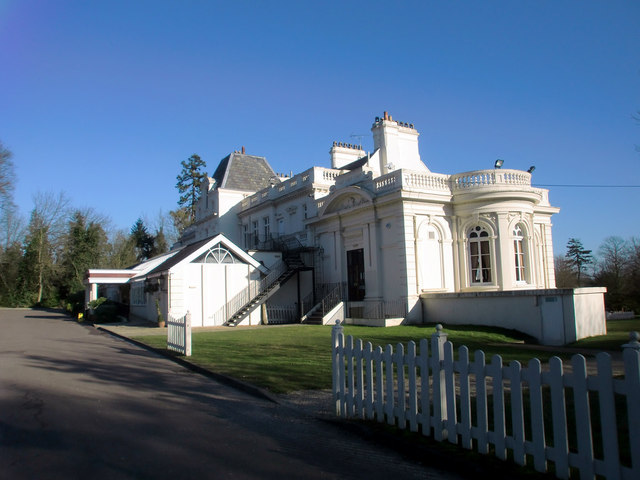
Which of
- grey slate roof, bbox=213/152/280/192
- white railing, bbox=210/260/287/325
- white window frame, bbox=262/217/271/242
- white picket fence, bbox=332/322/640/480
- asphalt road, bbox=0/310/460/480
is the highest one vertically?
grey slate roof, bbox=213/152/280/192

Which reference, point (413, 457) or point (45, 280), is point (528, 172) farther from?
point (45, 280)

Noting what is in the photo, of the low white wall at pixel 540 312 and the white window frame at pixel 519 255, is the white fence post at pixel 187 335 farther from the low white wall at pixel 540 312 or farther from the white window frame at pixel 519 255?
the white window frame at pixel 519 255

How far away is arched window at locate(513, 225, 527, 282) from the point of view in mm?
23891

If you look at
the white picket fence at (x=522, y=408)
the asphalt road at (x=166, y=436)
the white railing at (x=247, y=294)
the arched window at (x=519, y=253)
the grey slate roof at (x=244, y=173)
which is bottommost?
the asphalt road at (x=166, y=436)

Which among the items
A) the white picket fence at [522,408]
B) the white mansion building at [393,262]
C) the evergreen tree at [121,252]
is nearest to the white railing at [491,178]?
the white mansion building at [393,262]

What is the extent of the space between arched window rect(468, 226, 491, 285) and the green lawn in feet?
14.7

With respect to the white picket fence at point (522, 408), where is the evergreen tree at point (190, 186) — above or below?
above

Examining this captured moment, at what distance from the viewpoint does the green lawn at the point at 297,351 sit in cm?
955

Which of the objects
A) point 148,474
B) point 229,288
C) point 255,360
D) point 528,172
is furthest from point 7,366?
point 528,172

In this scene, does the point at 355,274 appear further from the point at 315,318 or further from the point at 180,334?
the point at 180,334

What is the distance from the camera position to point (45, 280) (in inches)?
2303

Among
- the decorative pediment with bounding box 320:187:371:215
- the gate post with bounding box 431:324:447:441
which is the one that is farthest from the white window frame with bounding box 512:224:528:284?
the gate post with bounding box 431:324:447:441

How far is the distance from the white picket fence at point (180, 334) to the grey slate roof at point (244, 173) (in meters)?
28.2

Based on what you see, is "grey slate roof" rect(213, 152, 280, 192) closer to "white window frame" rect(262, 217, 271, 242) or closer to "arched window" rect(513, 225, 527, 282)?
"white window frame" rect(262, 217, 271, 242)
